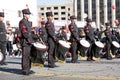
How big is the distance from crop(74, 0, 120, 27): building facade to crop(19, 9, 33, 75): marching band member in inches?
4348

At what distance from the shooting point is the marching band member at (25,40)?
11633 mm

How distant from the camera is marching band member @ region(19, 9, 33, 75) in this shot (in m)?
11.6

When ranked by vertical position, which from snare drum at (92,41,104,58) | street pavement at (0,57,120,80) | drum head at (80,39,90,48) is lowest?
street pavement at (0,57,120,80)

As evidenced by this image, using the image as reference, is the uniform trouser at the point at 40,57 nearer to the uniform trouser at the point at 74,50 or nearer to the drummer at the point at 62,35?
the uniform trouser at the point at 74,50

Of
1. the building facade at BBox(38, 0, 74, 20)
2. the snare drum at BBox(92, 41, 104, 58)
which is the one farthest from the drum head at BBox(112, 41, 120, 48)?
the building facade at BBox(38, 0, 74, 20)

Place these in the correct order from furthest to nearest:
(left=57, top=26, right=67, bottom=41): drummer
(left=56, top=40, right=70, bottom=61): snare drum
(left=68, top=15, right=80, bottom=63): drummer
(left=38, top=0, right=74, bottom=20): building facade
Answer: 1. (left=38, top=0, right=74, bottom=20): building facade
2. (left=57, top=26, right=67, bottom=41): drummer
3. (left=68, top=15, right=80, bottom=63): drummer
4. (left=56, top=40, right=70, bottom=61): snare drum

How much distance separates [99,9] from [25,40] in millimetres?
116553

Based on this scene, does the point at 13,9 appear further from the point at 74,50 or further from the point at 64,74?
the point at 64,74

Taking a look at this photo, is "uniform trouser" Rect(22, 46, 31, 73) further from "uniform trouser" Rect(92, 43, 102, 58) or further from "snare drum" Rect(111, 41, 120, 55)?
"snare drum" Rect(111, 41, 120, 55)

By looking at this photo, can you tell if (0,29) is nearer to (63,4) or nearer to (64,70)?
(64,70)

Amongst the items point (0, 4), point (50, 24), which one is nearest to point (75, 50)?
point (50, 24)

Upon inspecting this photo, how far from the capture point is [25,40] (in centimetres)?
1175

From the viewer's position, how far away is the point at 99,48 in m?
16.4

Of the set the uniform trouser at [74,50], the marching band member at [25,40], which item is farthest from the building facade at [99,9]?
Answer: the marching band member at [25,40]
